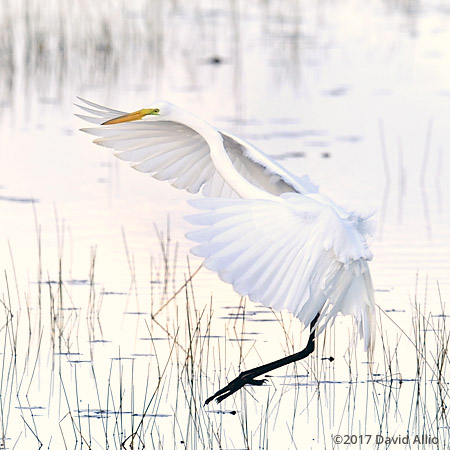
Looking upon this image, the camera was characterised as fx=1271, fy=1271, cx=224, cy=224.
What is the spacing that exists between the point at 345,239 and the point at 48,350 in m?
1.95

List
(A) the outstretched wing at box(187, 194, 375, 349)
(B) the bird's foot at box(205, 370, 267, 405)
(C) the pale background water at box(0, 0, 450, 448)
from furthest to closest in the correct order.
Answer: (C) the pale background water at box(0, 0, 450, 448)
(B) the bird's foot at box(205, 370, 267, 405)
(A) the outstretched wing at box(187, 194, 375, 349)

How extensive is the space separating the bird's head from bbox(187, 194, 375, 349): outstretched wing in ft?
3.49

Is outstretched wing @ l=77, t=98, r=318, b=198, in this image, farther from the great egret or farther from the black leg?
the black leg

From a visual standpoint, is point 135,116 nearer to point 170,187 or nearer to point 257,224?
point 257,224

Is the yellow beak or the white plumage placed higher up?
the yellow beak

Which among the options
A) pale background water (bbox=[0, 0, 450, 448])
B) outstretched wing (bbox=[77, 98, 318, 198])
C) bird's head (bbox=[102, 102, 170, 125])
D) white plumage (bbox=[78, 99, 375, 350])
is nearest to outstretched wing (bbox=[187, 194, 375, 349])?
white plumage (bbox=[78, 99, 375, 350])

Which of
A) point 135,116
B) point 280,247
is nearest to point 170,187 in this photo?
point 135,116

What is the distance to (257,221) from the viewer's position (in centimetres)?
519

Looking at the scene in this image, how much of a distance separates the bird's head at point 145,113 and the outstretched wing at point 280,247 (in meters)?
1.06

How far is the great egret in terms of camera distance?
5.07 metres

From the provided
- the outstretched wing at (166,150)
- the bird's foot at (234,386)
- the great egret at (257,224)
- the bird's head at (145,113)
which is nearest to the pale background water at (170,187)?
the bird's foot at (234,386)

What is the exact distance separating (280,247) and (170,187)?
538cm

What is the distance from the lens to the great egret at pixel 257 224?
5.07 meters

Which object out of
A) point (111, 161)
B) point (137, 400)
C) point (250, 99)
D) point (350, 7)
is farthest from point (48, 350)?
point (350, 7)
